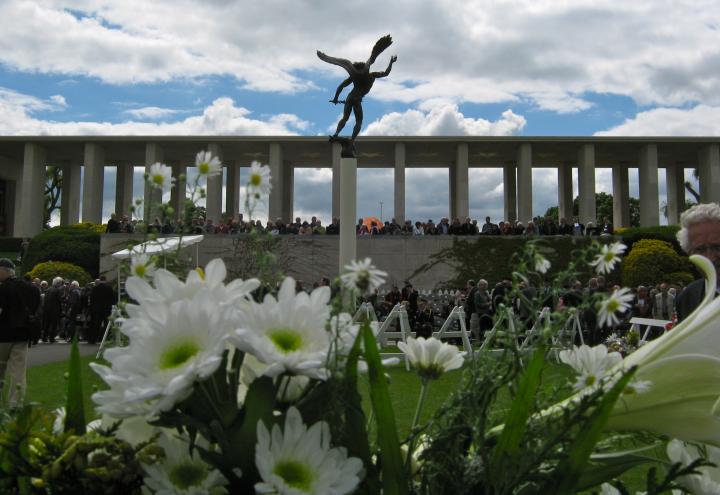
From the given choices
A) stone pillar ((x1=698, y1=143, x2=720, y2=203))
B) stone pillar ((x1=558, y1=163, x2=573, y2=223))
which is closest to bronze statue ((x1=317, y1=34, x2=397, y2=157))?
stone pillar ((x1=558, y1=163, x2=573, y2=223))

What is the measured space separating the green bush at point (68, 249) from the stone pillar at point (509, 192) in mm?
23342

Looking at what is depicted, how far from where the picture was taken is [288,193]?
135 feet

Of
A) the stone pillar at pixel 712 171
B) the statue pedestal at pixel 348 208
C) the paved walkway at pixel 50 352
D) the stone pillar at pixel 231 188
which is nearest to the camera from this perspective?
the paved walkway at pixel 50 352

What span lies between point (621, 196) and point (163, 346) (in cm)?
4468

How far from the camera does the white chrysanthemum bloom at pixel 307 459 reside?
75 cm

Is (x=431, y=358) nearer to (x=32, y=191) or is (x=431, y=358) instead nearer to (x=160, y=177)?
(x=160, y=177)

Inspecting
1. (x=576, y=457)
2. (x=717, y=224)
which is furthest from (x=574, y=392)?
(x=717, y=224)

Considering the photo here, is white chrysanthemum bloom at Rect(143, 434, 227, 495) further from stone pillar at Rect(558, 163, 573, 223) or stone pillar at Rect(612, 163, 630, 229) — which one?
stone pillar at Rect(612, 163, 630, 229)

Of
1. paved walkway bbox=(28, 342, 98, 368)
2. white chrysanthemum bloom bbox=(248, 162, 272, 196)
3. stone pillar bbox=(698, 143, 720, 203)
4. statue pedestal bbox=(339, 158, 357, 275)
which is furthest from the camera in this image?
stone pillar bbox=(698, 143, 720, 203)

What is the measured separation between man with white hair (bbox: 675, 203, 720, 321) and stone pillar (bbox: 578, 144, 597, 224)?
115 feet

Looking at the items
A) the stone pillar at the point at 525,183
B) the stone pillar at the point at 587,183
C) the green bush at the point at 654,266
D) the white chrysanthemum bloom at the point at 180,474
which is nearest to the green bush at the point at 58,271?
the stone pillar at the point at 525,183

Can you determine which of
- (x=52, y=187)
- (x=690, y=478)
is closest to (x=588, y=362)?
(x=690, y=478)

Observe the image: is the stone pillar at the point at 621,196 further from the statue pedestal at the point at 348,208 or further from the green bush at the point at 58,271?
the green bush at the point at 58,271

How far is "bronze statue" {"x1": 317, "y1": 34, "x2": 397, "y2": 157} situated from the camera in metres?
14.2
